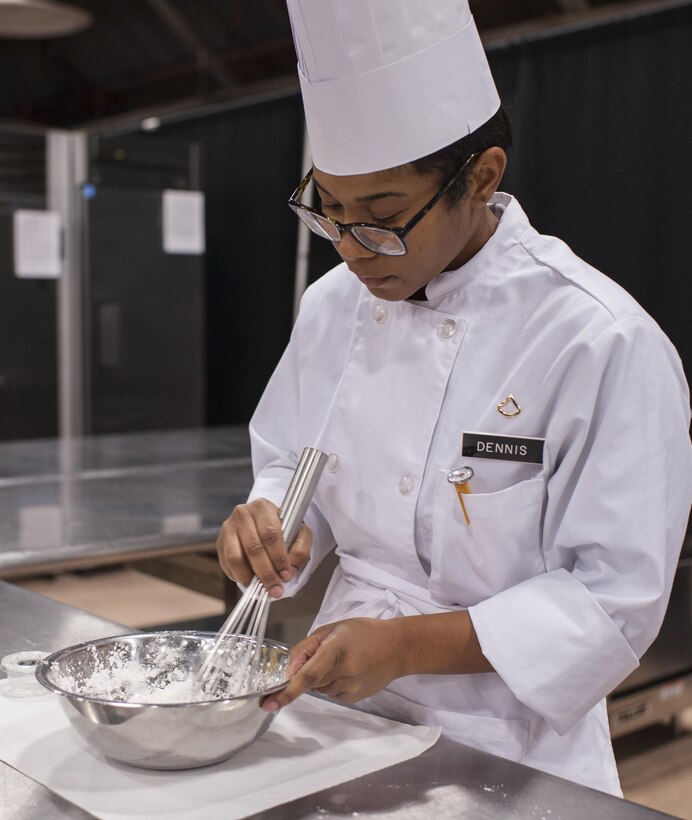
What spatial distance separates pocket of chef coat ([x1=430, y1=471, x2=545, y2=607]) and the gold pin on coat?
0.07m

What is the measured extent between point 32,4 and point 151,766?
3055 millimetres

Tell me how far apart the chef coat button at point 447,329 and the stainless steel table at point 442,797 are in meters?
0.41

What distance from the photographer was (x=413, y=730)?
3.09 ft

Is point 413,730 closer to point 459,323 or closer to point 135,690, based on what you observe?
point 135,690

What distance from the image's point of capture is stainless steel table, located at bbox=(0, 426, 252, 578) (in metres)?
1.92

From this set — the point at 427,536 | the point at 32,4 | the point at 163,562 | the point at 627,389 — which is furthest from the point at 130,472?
the point at 627,389

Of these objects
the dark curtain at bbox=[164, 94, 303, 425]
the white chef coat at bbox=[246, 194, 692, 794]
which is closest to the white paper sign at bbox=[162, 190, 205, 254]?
the dark curtain at bbox=[164, 94, 303, 425]

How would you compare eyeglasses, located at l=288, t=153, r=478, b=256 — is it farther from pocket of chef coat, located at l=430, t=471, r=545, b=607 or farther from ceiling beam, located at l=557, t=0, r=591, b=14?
ceiling beam, located at l=557, t=0, r=591, b=14

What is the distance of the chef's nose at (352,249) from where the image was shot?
989 mm

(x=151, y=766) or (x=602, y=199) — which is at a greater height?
(x=602, y=199)

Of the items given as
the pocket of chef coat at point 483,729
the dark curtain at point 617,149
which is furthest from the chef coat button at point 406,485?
the dark curtain at point 617,149

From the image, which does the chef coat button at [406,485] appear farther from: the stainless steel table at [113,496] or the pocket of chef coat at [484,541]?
the stainless steel table at [113,496]

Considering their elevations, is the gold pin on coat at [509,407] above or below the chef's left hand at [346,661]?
above

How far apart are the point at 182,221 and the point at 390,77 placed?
3573mm
